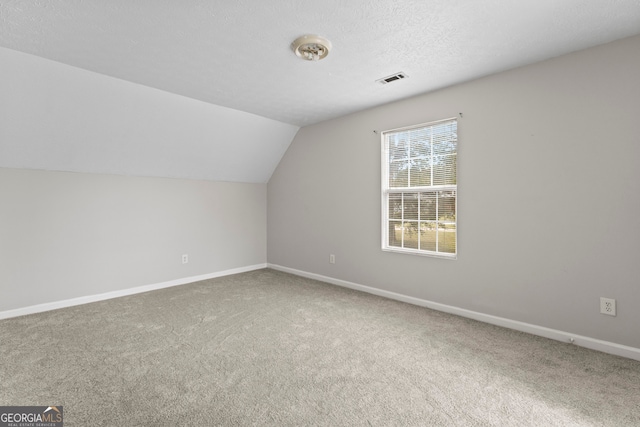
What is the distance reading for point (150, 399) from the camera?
1.76m

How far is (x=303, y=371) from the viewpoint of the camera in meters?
2.06

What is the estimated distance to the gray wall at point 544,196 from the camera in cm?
224

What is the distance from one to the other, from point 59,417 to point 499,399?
2.42 metres

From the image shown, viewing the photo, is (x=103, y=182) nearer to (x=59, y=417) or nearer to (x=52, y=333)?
(x=52, y=333)

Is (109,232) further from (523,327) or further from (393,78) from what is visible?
(523,327)

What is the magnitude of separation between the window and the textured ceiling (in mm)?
613

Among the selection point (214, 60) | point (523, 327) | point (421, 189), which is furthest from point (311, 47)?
point (523, 327)

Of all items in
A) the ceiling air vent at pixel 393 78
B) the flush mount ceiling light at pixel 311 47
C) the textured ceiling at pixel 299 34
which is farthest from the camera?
the ceiling air vent at pixel 393 78

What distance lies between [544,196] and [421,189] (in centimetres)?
115

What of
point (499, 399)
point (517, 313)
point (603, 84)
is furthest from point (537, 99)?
point (499, 399)

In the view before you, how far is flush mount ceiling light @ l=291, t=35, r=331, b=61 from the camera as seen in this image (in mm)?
2215

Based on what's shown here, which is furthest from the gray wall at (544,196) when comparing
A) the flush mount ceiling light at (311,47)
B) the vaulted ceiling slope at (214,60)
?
the flush mount ceiling light at (311,47)

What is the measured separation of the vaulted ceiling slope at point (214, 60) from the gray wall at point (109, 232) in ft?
0.87

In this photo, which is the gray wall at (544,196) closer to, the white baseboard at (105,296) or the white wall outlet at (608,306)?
the white wall outlet at (608,306)
